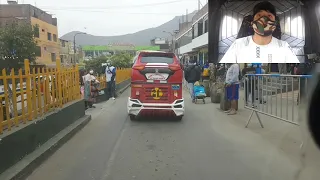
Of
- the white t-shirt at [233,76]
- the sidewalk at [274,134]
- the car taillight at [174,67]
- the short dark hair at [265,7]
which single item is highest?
the short dark hair at [265,7]

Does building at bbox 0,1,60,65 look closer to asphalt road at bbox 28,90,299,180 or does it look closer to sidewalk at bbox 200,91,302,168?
asphalt road at bbox 28,90,299,180

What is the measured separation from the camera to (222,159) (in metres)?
5.46

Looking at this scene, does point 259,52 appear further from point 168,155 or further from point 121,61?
point 121,61

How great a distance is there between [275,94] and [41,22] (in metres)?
43.9

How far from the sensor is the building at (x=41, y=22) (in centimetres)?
4197

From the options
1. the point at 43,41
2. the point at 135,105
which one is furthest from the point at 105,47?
the point at 135,105

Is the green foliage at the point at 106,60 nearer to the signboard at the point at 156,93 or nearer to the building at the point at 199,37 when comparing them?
the building at the point at 199,37

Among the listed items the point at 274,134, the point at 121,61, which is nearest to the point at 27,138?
the point at 274,134

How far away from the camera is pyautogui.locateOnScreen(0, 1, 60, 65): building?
138 feet

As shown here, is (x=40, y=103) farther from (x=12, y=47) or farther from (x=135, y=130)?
(x=12, y=47)

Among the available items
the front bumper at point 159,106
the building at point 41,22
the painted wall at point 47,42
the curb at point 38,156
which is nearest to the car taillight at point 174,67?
the front bumper at point 159,106

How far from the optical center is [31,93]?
593 centimetres

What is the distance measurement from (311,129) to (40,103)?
512cm

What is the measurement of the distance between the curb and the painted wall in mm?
38166
